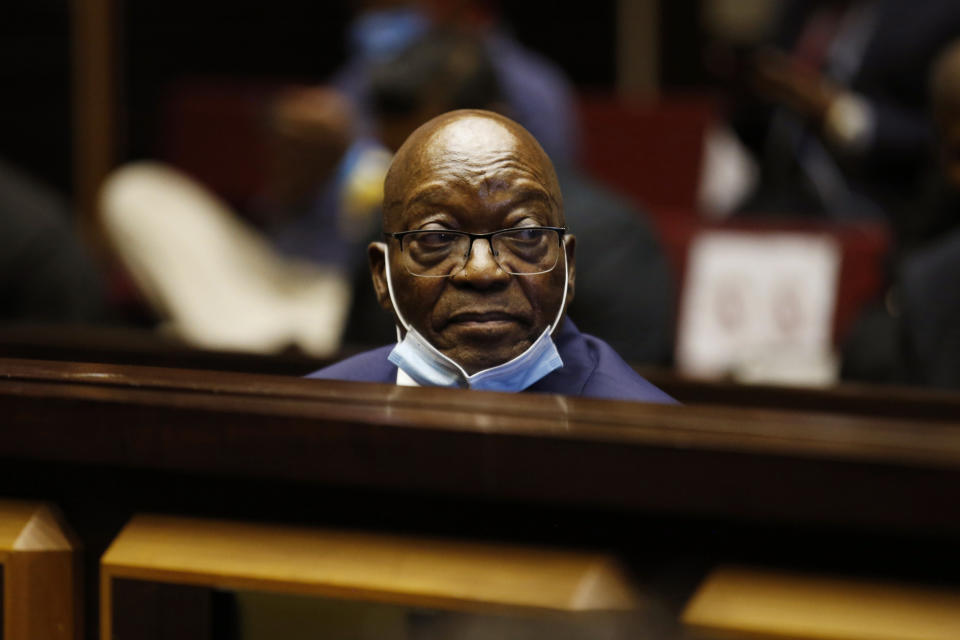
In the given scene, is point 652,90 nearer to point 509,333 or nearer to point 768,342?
point 768,342

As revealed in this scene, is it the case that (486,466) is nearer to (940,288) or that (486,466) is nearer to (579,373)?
(579,373)

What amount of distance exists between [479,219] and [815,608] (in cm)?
41

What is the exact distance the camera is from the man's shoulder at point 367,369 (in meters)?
1.20

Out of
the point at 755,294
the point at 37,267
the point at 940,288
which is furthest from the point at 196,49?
the point at 940,288

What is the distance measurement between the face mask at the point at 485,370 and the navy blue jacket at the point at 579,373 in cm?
2

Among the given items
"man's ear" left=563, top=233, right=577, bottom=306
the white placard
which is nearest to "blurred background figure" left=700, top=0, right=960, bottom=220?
the white placard

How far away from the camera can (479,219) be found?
1.13 m

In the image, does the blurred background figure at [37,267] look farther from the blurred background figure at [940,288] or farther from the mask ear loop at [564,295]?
the mask ear loop at [564,295]

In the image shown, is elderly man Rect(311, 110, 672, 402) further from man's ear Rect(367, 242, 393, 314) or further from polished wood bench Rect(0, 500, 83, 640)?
polished wood bench Rect(0, 500, 83, 640)

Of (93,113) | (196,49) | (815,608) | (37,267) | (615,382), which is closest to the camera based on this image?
(815,608)

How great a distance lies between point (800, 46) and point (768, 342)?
0.89 meters

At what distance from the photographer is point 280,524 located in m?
1.09

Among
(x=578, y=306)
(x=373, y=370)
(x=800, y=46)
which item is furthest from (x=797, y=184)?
(x=373, y=370)

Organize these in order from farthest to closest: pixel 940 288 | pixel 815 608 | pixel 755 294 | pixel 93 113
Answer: pixel 93 113 < pixel 755 294 < pixel 940 288 < pixel 815 608
